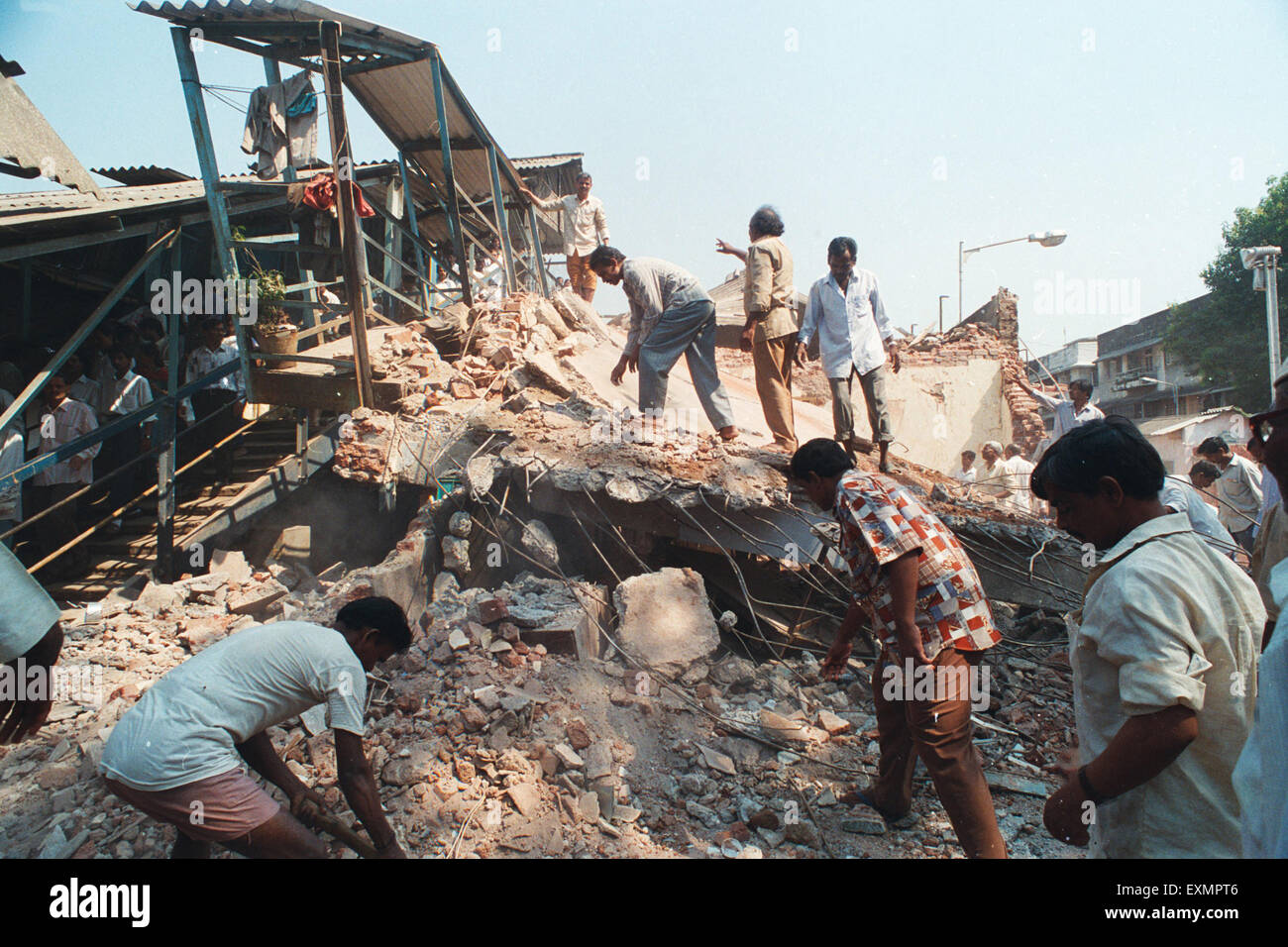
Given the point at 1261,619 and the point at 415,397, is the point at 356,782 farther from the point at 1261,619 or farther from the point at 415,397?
the point at 415,397

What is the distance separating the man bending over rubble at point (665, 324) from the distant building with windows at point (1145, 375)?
2412 cm

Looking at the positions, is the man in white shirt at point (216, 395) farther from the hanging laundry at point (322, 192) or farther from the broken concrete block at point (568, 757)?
the broken concrete block at point (568, 757)

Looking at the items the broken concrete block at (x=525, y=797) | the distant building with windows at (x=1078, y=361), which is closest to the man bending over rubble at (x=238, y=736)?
the broken concrete block at (x=525, y=797)

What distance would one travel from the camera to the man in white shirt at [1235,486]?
5.01 meters

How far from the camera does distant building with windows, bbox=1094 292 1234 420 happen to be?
23.9m

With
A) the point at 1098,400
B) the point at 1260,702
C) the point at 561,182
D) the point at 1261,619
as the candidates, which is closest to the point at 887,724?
the point at 1261,619

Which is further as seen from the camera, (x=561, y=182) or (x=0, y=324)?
(x=561, y=182)

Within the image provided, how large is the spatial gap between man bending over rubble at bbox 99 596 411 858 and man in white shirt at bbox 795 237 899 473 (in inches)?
162

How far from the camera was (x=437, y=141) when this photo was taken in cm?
787

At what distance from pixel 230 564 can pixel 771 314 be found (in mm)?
5478

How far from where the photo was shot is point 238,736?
7.44 feet

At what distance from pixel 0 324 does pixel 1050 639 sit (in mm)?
10197
